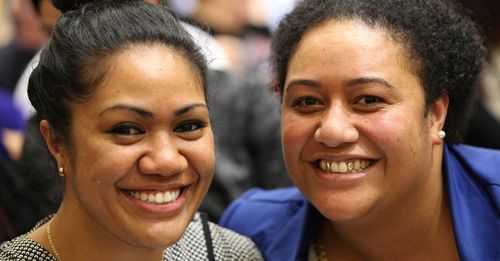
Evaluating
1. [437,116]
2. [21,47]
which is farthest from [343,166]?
[21,47]

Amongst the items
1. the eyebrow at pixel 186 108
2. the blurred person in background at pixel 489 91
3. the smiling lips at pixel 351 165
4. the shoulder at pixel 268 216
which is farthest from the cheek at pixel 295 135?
the blurred person in background at pixel 489 91

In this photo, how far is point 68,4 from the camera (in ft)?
8.59

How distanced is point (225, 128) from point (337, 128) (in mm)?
1159

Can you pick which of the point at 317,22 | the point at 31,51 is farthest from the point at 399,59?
the point at 31,51

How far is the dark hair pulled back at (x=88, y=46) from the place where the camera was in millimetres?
2354

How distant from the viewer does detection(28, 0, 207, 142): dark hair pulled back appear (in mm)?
2354

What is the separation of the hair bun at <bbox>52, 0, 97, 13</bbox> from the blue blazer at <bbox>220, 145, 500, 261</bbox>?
105cm

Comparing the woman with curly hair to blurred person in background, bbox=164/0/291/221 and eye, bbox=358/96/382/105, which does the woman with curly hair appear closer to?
eye, bbox=358/96/382/105

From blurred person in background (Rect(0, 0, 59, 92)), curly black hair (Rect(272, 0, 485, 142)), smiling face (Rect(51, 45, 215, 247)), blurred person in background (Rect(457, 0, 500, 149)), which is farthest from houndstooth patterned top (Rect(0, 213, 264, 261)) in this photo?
blurred person in background (Rect(0, 0, 59, 92))

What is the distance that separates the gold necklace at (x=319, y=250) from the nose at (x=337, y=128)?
1.80 feet

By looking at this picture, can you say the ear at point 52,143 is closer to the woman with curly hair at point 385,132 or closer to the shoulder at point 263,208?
the woman with curly hair at point 385,132

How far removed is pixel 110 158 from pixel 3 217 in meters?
0.98

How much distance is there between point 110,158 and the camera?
2.30 metres

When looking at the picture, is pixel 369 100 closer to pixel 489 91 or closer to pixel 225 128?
pixel 225 128
